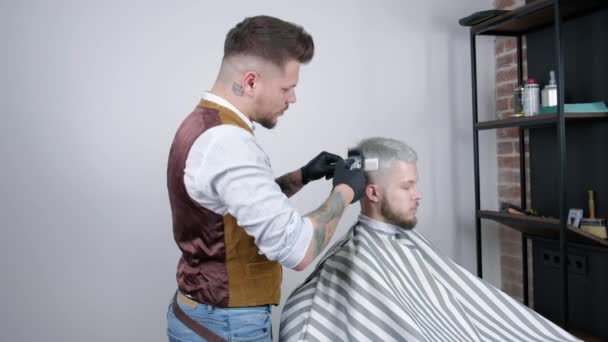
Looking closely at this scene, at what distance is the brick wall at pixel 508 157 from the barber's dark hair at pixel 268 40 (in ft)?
8.00

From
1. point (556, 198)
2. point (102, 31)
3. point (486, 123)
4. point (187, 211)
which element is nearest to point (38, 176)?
point (102, 31)

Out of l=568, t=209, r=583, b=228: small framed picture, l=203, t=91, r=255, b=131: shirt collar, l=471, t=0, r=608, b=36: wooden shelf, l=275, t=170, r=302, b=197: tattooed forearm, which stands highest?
l=471, t=0, r=608, b=36: wooden shelf

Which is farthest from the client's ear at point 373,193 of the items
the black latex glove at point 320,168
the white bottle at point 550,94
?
the white bottle at point 550,94

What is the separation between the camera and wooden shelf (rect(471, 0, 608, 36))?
112 inches

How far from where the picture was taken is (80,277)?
9.87 ft

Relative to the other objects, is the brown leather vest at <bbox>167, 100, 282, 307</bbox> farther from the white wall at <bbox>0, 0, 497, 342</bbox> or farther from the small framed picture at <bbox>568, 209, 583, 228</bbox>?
the small framed picture at <bbox>568, 209, 583, 228</bbox>

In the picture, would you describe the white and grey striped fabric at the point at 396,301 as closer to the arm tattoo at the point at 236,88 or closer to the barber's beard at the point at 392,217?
the barber's beard at the point at 392,217

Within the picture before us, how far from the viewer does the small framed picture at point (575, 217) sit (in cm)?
297

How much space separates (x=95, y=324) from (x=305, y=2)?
222 cm

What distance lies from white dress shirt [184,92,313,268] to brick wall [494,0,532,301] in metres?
2.64

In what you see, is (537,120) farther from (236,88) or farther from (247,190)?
(247,190)

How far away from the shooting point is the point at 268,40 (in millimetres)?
1639

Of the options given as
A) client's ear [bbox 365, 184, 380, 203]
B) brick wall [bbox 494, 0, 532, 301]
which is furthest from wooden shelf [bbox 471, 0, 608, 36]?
client's ear [bbox 365, 184, 380, 203]

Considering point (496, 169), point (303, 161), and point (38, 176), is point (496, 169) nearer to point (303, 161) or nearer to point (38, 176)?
point (303, 161)
